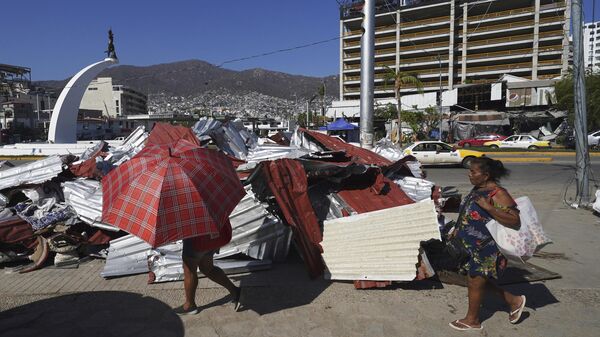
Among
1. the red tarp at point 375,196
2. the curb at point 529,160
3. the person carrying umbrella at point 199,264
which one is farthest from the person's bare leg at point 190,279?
the curb at point 529,160

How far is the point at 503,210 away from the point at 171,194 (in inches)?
99.7

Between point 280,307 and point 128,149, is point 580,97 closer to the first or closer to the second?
point 280,307

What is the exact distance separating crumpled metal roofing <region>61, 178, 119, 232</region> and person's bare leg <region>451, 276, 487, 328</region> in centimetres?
405

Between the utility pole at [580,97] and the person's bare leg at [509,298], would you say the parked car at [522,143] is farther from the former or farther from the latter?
the person's bare leg at [509,298]

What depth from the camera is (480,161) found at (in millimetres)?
3379

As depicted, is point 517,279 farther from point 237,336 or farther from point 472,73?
point 472,73

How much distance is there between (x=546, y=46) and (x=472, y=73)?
11.0 metres

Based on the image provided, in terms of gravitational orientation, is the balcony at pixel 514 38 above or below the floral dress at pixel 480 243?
above

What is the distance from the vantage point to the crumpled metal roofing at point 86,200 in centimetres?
532

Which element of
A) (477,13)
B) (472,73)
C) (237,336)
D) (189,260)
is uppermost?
(477,13)

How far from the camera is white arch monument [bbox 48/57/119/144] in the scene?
26719 millimetres

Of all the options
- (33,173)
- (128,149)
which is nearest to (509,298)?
(33,173)

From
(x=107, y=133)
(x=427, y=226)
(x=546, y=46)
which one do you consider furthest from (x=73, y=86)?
(x=546, y=46)

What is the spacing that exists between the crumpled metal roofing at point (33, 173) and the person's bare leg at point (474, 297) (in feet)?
18.6
